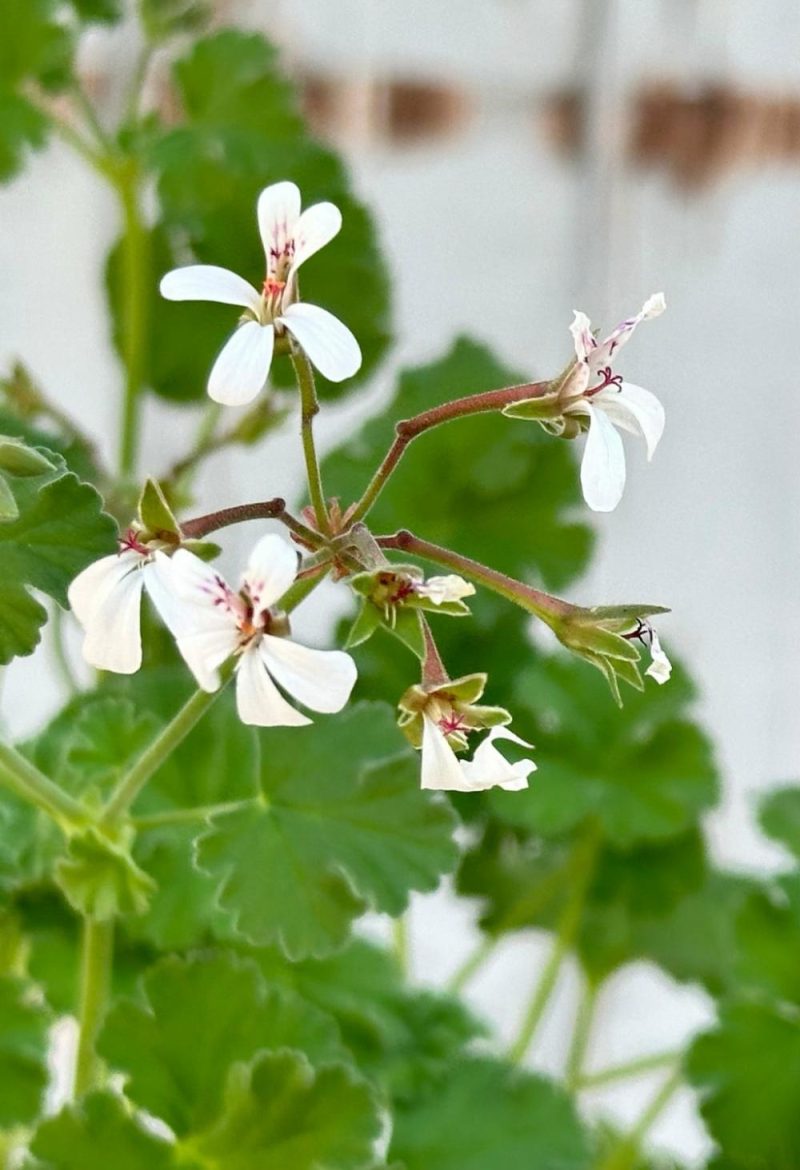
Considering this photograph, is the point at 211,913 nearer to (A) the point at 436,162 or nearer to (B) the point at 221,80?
(B) the point at 221,80

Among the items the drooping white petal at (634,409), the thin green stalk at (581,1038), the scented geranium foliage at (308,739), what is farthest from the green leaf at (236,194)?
the thin green stalk at (581,1038)

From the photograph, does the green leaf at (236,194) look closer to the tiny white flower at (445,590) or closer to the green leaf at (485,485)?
the green leaf at (485,485)

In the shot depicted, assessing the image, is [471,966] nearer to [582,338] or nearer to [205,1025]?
[205,1025]

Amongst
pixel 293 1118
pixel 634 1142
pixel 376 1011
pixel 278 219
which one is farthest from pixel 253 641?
pixel 634 1142

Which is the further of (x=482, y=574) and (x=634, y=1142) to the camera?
(x=634, y=1142)

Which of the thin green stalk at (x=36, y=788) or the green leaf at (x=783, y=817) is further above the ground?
the thin green stalk at (x=36, y=788)

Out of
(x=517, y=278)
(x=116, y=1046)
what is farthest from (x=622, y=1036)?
(x=116, y=1046)

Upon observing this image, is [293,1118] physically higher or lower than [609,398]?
lower
